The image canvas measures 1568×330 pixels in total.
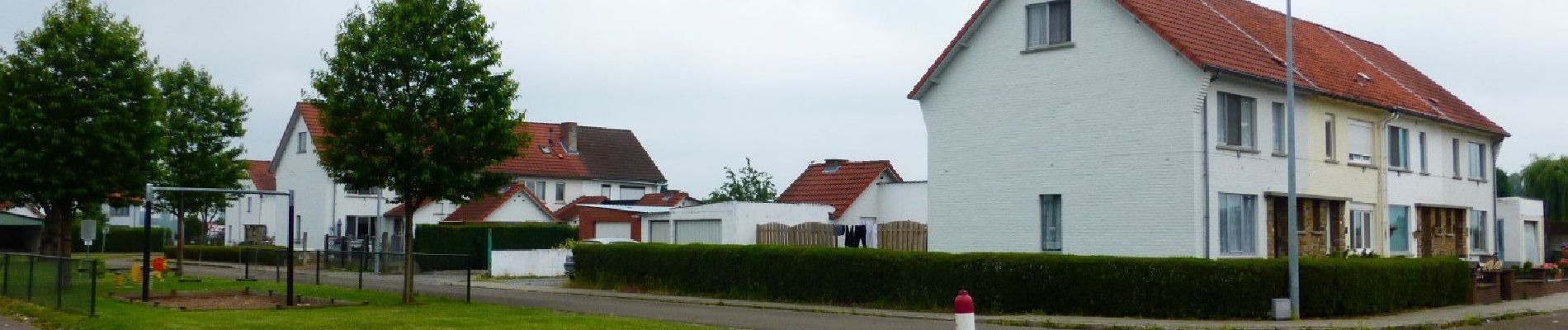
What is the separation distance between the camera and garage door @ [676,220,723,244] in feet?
124

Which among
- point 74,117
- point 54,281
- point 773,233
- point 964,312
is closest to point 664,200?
point 773,233

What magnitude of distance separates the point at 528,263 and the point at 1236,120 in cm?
1995

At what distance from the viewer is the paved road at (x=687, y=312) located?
20453mm

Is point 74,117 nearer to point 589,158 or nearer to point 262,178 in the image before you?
point 589,158

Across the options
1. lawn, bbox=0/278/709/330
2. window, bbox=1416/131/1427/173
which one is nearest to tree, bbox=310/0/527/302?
lawn, bbox=0/278/709/330

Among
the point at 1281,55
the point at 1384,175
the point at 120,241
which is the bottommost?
the point at 120,241

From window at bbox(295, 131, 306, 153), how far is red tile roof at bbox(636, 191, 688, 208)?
15.1 meters

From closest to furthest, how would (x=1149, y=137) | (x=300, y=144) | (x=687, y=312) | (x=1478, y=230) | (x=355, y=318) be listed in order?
(x=355, y=318) < (x=687, y=312) < (x=1149, y=137) < (x=1478, y=230) < (x=300, y=144)

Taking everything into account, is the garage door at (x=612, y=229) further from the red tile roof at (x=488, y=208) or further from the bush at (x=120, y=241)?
the bush at (x=120, y=241)

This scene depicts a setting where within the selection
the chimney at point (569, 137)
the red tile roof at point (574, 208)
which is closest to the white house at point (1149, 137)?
the red tile roof at point (574, 208)

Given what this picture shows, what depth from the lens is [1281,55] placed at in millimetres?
28922

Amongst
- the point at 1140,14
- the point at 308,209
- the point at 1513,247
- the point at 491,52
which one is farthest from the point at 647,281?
the point at 308,209

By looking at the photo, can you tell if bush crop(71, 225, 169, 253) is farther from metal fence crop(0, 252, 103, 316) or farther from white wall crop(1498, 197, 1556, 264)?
white wall crop(1498, 197, 1556, 264)

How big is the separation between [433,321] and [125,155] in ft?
41.2
